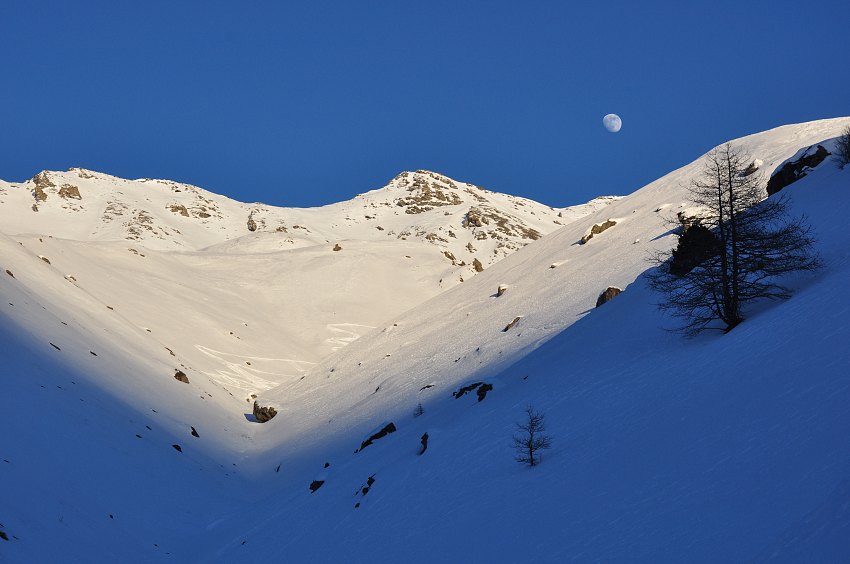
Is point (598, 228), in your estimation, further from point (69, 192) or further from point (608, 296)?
point (69, 192)

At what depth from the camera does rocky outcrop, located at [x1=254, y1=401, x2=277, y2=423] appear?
34562mm

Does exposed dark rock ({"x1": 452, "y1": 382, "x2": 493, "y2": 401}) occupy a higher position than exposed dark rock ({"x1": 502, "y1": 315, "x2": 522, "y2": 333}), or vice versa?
exposed dark rock ({"x1": 502, "y1": 315, "x2": 522, "y2": 333})

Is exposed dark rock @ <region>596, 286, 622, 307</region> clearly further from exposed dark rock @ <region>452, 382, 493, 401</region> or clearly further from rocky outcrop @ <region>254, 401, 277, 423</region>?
rocky outcrop @ <region>254, 401, 277, 423</region>

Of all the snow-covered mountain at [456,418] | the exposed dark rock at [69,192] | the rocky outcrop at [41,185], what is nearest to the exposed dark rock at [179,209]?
the exposed dark rock at [69,192]

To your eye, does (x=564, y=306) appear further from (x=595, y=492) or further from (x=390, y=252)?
(x=390, y=252)

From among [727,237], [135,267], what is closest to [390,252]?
[135,267]

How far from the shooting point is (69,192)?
149375 mm

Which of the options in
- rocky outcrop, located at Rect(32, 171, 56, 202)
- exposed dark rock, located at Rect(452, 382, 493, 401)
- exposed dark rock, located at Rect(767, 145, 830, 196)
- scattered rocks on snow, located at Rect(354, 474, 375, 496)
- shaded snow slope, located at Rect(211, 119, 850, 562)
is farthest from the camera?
rocky outcrop, located at Rect(32, 171, 56, 202)

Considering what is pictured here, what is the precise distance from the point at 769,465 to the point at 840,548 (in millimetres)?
2496

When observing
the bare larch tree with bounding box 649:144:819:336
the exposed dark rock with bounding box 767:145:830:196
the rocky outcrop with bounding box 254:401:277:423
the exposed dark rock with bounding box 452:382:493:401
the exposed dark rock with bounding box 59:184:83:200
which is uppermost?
the exposed dark rock with bounding box 59:184:83:200

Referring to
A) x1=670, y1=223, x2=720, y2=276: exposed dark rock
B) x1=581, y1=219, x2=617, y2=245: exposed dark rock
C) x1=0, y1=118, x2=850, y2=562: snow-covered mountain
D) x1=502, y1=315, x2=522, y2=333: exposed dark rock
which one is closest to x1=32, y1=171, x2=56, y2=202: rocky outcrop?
x1=0, y1=118, x2=850, y2=562: snow-covered mountain

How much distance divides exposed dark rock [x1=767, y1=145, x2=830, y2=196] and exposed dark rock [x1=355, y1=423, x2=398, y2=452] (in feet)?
63.2

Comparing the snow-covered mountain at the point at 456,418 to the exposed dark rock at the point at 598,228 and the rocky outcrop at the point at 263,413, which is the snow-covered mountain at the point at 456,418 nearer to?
the exposed dark rock at the point at 598,228

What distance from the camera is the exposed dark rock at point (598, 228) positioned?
43.7 metres
